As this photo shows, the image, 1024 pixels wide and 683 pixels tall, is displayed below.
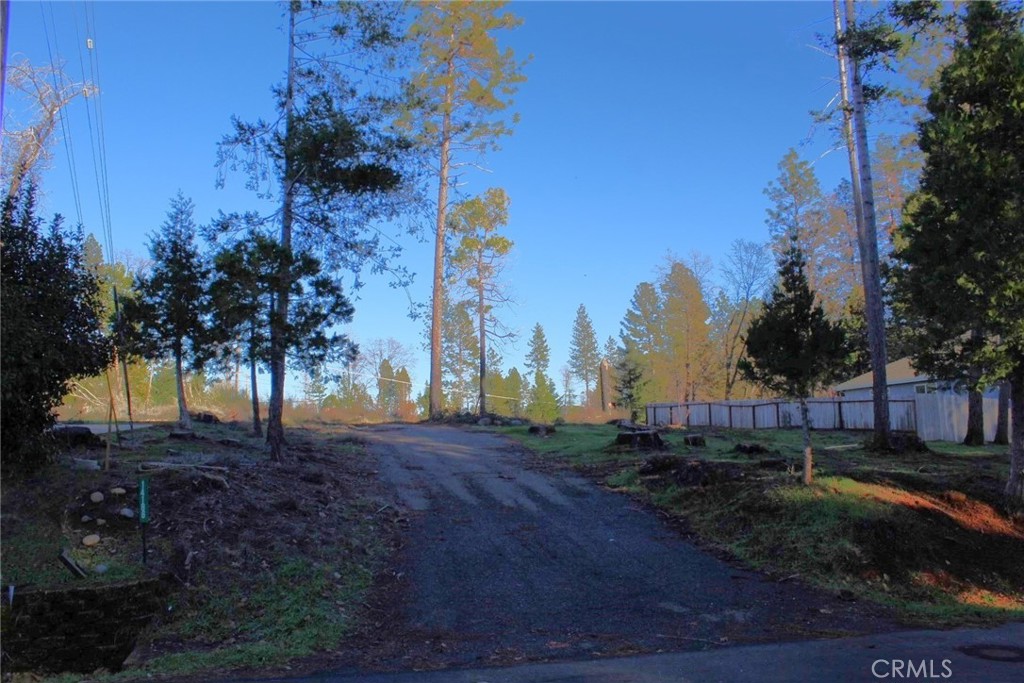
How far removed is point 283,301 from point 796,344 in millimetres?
9204

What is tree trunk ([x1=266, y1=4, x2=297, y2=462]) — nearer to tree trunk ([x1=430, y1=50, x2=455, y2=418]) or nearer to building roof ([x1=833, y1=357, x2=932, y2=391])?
tree trunk ([x1=430, y1=50, x2=455, y2=418])

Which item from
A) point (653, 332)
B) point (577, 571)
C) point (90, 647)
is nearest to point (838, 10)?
point (577, 571)

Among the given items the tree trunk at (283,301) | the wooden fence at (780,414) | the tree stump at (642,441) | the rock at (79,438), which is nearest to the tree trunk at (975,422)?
the wooden fence at (780,414)

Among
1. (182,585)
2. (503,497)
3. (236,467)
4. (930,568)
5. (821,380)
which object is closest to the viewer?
(182,585)

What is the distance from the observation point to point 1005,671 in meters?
6.41

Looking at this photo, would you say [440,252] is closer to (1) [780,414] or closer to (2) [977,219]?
(1) [780,414]

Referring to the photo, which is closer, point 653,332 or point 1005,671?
point 1005,671

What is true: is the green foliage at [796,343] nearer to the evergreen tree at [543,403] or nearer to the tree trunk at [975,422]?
the tree trunk at [975,422]

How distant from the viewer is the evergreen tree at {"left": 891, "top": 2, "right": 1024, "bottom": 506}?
1107 centimetres

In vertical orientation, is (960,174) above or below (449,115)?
below

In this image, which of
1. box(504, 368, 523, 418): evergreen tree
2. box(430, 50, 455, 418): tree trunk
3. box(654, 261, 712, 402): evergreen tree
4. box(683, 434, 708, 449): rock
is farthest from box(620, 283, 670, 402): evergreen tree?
box(683, 434, 708, 449): rock

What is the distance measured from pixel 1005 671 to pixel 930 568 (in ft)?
13.9

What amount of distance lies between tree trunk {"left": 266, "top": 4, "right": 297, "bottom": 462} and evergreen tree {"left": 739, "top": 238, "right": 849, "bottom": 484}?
823 centimetres

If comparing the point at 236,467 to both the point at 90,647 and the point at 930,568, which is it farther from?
the point at 930,568
